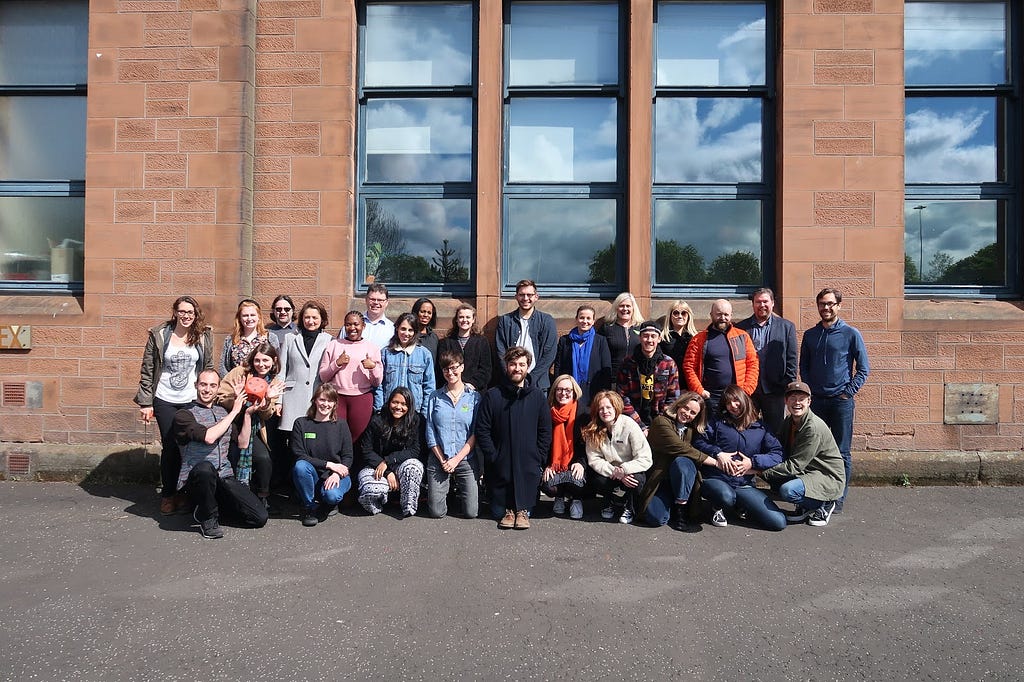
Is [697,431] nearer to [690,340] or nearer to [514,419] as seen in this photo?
[690,340]

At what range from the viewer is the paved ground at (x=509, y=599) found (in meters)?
3.38

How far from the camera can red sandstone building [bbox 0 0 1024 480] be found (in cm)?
685

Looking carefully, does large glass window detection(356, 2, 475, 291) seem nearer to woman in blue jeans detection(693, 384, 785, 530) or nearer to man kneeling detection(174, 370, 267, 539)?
man kneeling detection(174, 370, 267, 539)

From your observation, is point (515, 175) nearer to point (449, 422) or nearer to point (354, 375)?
point (354, 375)

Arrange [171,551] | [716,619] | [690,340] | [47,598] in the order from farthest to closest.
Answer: [690,340]
[171,551]
[47,598]
[716,619]

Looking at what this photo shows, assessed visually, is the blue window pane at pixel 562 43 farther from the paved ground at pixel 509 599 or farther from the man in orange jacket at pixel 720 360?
the paved ground at pixel 509 599

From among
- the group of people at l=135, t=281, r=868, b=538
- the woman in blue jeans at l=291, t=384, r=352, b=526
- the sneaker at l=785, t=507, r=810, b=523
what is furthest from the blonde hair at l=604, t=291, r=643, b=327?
the woman in blue jeans at l=291, t=384, r=352, b=526

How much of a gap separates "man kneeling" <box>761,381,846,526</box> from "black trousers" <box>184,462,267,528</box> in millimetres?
3734

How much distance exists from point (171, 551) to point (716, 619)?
11.4 ft

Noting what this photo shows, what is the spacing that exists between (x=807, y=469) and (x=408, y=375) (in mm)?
3153

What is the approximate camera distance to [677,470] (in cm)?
539

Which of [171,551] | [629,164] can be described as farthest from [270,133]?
[171,551]

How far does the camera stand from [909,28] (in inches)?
284

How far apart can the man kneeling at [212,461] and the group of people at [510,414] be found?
0.01 metres
